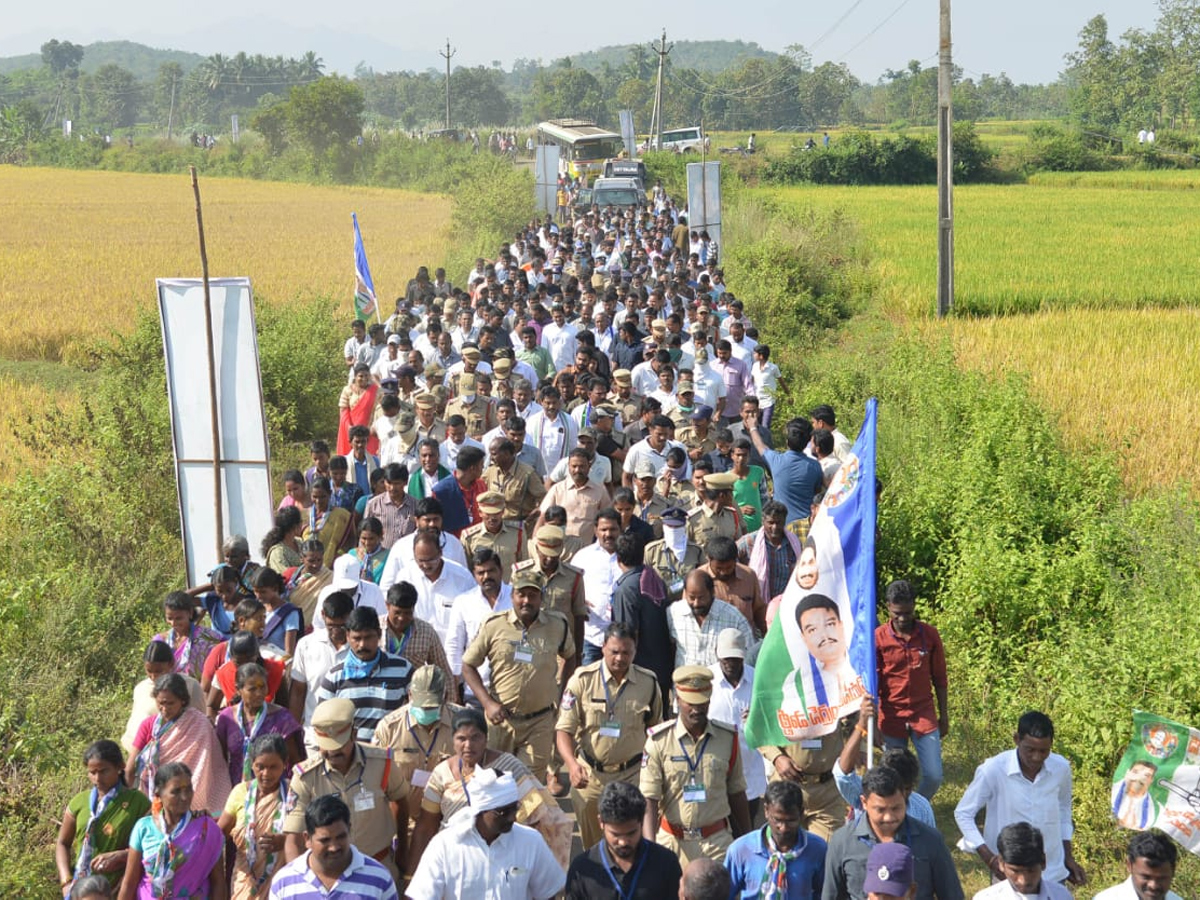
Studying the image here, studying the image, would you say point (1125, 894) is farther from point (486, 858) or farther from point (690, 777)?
point (486, 858)

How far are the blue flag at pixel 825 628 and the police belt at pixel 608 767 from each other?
628 millimetres

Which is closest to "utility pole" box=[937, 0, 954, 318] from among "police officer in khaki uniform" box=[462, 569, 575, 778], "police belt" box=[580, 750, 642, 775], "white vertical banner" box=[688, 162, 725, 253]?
"white vertical banner" box=[688, 162, 725, 253]

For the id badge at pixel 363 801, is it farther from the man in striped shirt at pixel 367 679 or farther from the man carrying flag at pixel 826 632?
the man carrying flag at pixel 826 632

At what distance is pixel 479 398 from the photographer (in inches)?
445

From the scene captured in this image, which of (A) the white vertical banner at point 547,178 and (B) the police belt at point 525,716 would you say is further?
(A) the white vertical banner at point 547,178

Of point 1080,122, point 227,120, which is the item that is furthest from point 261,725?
point 227,120

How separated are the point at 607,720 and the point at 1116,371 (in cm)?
1157

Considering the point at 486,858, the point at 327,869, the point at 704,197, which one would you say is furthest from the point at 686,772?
the point at 704,197

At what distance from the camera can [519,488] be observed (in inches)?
365

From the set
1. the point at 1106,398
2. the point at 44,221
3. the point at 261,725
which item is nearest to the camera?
the point at 261,725

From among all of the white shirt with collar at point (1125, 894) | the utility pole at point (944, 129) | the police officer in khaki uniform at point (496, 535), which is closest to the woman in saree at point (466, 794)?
the white shirt with collar at point (1125, 894)

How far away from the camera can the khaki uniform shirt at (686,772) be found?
5.58 m

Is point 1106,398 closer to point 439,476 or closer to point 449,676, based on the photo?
point 439,476

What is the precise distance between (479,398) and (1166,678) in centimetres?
Answer: 597
